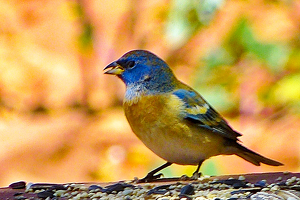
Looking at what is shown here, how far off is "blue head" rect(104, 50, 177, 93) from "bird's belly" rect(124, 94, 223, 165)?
25 centimetres

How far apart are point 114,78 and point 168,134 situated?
12.8 feet

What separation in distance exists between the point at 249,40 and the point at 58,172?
3416 mm

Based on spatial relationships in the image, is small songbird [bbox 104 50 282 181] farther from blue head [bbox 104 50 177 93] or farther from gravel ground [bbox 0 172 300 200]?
gravel ground [bbox 0 172 300 200]

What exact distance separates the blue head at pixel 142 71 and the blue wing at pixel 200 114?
0.14 metres

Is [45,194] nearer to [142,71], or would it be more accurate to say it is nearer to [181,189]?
[181,189]

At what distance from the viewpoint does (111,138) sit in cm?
805

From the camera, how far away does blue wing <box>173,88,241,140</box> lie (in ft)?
13.9

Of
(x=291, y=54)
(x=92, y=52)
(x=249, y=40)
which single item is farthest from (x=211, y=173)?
(x=92, y=52)

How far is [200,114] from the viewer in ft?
14.2

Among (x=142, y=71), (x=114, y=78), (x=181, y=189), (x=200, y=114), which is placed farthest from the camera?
(x=114, y=78)

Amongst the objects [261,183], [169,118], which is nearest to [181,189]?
[261,183]

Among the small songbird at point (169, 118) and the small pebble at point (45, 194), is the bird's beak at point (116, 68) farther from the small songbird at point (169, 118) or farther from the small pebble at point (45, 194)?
the small pebble at point (45, 194)

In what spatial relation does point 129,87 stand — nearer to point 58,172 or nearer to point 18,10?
point 58,172

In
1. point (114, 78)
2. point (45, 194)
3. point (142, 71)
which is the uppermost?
point (114, 78)
